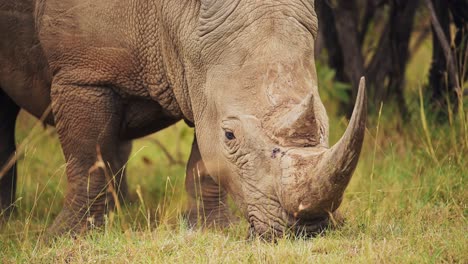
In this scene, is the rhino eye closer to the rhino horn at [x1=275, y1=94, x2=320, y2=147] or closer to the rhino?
the rhino

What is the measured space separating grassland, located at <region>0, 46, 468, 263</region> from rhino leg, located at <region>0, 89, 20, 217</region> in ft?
0.46

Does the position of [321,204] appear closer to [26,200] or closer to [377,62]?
[26,200]

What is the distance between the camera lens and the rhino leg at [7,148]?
7363 millimetres

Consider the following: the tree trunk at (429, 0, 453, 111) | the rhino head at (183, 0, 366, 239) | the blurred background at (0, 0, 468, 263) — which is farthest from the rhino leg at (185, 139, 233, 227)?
the tree trunk at (429, 0, 453, 111)

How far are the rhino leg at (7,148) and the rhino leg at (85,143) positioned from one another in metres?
1.15

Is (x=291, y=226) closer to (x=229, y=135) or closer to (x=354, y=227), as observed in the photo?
(x=354, y=227)

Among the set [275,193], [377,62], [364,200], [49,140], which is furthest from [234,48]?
[49,140]

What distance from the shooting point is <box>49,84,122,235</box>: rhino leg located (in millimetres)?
6180

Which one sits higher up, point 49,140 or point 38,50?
point 38,50

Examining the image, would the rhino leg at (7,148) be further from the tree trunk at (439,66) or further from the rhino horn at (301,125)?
the tree trunk at (439,66)

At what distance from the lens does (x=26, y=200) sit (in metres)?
7.43

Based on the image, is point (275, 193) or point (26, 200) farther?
point (26, 200)

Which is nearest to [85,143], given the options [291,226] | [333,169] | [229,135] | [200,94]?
[200,94]

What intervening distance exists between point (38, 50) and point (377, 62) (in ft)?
10.3
